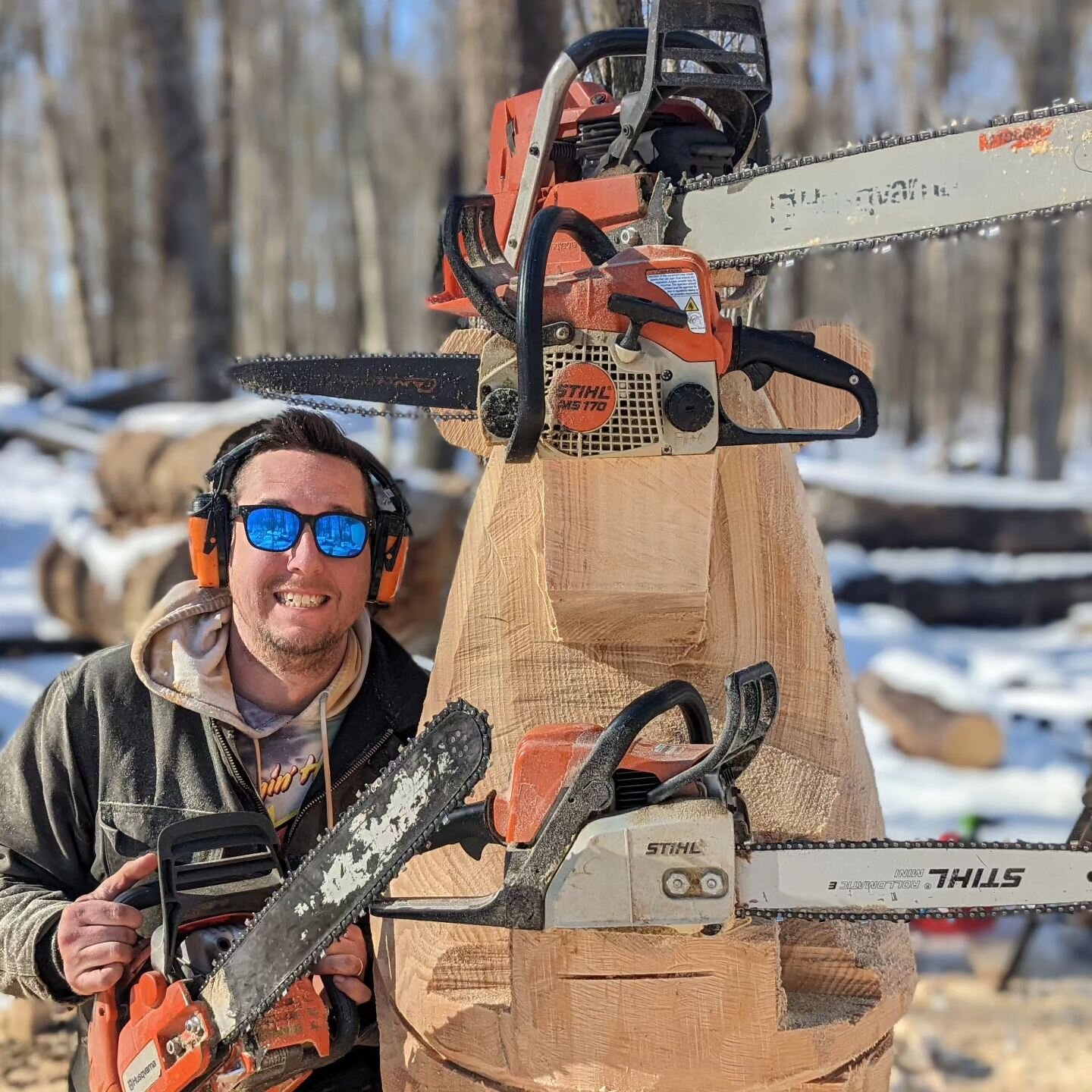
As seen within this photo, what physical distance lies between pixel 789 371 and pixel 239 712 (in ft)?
3.69

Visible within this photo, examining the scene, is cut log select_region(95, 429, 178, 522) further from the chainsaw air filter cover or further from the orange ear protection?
the chainsaw air filter cover

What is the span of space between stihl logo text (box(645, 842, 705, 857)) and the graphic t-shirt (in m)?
0.94

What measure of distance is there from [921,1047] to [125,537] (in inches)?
195

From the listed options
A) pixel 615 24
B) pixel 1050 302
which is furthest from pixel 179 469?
pixel 1050 302

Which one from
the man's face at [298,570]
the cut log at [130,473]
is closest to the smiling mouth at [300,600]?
the man's face at [298,570]

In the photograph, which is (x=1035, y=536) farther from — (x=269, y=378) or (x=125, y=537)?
(x=269, y=378)

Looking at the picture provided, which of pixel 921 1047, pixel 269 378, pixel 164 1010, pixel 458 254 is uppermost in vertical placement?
pixel 458 254

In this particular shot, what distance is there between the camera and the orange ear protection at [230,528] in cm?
194

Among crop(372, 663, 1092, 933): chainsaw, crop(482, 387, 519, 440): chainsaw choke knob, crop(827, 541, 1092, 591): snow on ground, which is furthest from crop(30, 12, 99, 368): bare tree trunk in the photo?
crop(372, 663, 1092, 933): chainsaw

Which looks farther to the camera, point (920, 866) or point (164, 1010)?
point (164, 1010)

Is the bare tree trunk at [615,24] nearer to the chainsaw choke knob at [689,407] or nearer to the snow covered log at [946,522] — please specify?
the chainsaw choke knob at [689,407]

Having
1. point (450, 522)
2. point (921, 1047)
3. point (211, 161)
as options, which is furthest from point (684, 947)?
point (211, 161)

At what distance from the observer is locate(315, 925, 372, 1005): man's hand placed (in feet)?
5.52

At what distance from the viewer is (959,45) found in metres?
15.8
